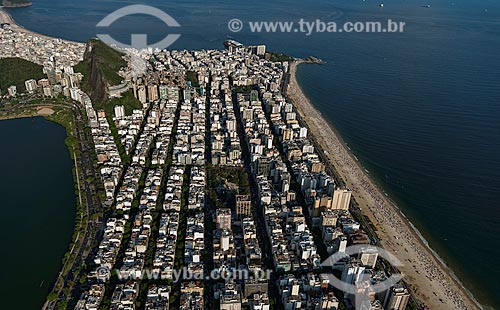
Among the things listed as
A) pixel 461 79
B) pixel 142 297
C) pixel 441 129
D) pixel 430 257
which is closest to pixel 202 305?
pixel 142 297

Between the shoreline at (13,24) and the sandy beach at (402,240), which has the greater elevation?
the shoreline at (13,24)

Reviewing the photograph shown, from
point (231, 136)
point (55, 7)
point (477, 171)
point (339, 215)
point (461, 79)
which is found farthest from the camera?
point (55, 7)

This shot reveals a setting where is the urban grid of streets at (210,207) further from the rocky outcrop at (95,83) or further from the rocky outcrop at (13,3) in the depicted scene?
the rocky outcrop at (13,3)

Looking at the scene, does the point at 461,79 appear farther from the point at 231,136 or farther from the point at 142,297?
the point at 142,297

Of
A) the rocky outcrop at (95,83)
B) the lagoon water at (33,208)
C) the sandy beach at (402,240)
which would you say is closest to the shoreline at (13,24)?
the rocky outcrop at (95,83)

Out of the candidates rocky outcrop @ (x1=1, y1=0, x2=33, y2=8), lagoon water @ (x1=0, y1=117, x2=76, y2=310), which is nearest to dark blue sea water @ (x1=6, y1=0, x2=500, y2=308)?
rocky outcrop @ (x1=1, y1=0, x2=33, y2=8)
